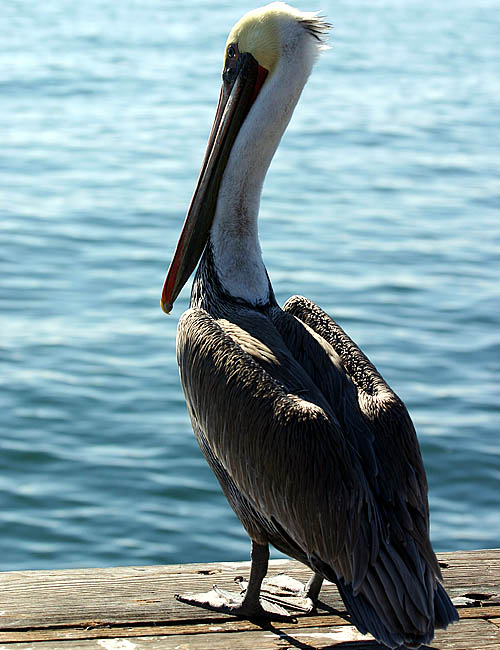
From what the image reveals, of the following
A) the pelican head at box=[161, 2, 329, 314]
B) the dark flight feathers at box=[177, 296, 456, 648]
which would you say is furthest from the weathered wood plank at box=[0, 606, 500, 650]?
the pelican head at box=[161, 2, 329, 314]

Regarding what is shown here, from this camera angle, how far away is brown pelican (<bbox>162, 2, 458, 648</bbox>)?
2.72m

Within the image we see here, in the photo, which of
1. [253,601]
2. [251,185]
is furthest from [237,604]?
[251,185]

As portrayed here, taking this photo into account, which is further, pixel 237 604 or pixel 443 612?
pixel 237 604

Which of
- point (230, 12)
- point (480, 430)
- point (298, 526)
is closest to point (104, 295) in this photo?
point (480, 430)

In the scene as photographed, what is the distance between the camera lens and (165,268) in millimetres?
9133

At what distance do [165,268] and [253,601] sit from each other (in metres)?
6.21

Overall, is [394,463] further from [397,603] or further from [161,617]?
[161,617]

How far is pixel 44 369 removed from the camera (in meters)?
7.21

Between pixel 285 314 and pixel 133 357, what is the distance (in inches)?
166

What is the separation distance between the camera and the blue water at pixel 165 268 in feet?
19.3

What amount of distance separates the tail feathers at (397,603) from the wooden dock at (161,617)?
0.88ft

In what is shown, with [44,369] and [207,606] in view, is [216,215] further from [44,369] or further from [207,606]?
[44,369]

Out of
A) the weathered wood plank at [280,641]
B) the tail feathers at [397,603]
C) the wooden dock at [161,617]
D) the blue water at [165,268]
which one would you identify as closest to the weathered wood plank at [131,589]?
the wooden dock at [161,617]

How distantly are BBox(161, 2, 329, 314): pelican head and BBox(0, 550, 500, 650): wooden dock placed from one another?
0.97 metres
